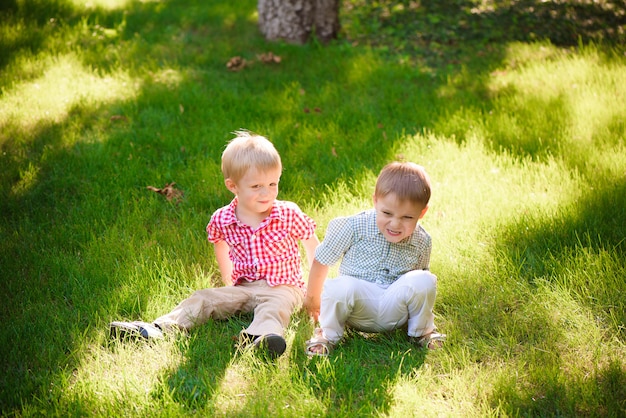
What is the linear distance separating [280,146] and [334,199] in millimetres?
1028

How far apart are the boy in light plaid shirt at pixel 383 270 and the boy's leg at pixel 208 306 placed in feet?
1.36

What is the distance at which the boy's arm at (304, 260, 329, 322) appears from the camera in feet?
11.6

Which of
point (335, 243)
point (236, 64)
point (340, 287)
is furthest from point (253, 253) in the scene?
point (236, 64)

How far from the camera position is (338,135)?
18.5ft

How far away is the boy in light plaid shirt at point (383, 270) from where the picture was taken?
3.22 m

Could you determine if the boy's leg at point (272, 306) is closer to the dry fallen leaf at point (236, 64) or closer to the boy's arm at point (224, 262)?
the boy's arm at point (224, 262)

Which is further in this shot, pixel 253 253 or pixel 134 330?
pixel 253 253

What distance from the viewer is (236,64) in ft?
23.4

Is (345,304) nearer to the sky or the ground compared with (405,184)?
nearer to the ground

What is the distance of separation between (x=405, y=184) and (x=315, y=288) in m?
0.83

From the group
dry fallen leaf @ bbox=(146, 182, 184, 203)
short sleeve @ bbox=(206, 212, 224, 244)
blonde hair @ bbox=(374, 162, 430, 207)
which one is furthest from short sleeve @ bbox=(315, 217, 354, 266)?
dry fallen leaf @ bbox=(146, 182, 184, 203)

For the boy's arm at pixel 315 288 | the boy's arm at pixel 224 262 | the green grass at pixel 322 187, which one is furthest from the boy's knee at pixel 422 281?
the boy's arm at pixel 224 262

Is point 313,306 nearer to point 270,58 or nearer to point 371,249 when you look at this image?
Answer: point 371,249

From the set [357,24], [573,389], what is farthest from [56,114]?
[573,389]
